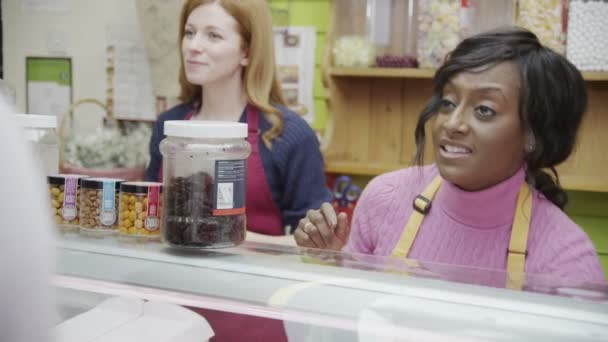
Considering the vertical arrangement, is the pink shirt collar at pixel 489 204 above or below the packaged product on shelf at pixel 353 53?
below

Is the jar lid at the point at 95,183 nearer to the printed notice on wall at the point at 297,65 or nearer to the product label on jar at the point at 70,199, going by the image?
the product label on jar at the point at 70,199

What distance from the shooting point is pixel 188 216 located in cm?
111

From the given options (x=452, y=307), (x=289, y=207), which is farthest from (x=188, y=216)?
(x=289, y=207)

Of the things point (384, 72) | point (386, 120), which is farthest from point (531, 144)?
point (386, 120)

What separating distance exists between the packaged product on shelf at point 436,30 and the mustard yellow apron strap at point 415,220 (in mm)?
1096

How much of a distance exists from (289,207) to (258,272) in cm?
122

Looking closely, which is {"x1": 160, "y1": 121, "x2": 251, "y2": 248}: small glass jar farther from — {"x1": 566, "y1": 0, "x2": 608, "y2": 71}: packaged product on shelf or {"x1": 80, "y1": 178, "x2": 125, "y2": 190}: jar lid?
{"x1": 566, "y1": 0, "x2": 608, "y2": 71}: packaged product on shelf

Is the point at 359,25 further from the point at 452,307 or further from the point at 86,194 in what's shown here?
the point at 452,307

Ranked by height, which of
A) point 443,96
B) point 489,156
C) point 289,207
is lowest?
point 289,207

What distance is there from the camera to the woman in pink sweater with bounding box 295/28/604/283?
1405mm

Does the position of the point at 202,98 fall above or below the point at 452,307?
above

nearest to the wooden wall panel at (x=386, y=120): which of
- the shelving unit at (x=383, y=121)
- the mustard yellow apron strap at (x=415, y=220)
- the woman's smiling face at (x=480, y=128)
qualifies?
the shelving unit at (x=383, y=121)

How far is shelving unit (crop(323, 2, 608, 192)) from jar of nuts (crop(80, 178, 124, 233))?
159 centimetres

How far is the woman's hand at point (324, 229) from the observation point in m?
1.39
